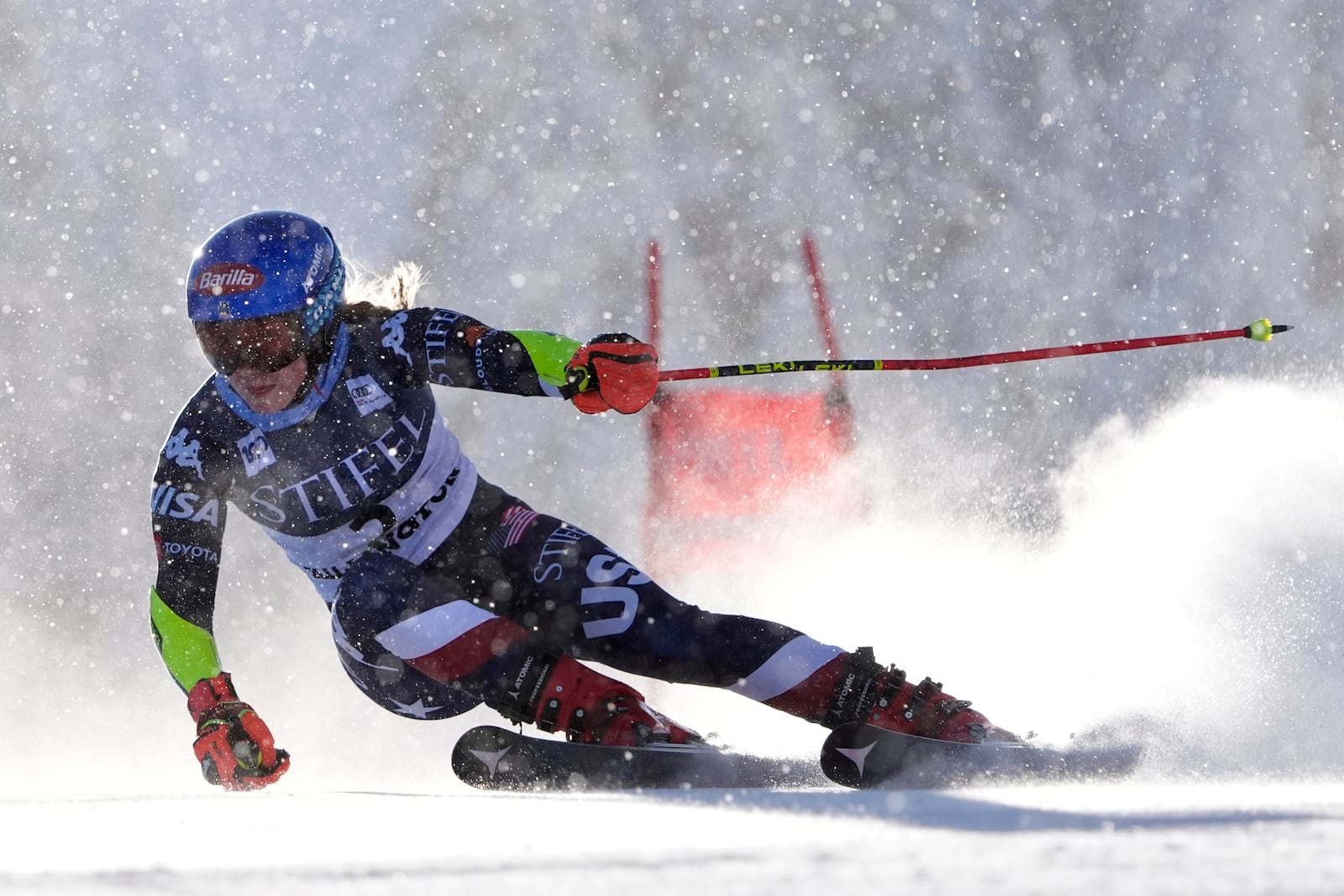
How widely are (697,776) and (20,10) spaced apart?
5732 millimetres

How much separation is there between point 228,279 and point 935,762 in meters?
1.82

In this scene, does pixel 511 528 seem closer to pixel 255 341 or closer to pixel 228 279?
pixel 255 341

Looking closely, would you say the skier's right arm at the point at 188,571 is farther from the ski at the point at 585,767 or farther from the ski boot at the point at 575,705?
the ski boot at the point at 575,705

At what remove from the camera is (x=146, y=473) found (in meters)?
6.46

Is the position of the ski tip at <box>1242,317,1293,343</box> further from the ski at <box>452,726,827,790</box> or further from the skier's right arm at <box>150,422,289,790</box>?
the skier's right arm at <box>150,422,289,790</box>

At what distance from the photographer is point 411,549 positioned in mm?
3061

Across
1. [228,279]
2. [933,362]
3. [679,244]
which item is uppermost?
[679,244]

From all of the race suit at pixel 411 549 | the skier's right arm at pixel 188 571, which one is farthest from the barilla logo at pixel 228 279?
the skier's right arm at pixel 188 571

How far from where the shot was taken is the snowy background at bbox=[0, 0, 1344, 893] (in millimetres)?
6320

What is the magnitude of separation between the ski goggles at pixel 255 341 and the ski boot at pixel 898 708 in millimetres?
1420

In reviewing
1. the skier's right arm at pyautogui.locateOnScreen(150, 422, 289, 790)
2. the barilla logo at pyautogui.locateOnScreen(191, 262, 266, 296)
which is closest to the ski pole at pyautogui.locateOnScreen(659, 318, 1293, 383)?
the barilla logo at pyautogui.locateOnScreen(191, 262, 266, 296)

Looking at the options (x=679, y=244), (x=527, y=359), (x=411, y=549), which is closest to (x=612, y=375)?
(x=527, y=359)

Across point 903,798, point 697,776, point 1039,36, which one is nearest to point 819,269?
point 1039,36

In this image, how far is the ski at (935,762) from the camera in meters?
2.47
